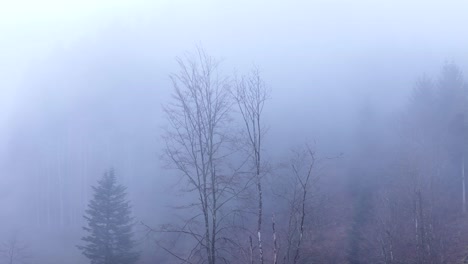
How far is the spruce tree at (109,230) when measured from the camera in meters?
31.3

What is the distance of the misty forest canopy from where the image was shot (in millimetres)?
13023

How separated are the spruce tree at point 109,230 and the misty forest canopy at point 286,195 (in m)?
0.06

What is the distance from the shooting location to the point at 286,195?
28.2 metres

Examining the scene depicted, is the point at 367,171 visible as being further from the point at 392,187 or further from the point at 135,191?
the point at 135,191

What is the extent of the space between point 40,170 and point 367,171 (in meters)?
45.1

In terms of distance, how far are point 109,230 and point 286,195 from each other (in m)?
11.8

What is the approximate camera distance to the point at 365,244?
2977cm

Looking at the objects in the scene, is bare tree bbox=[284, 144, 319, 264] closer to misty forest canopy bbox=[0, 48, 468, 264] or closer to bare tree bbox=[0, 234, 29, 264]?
misty forest canopy bbox=[0, 48, 468, 264]

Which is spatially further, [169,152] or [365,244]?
[365,244]

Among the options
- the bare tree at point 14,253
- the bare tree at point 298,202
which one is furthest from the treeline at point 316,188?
the bare tree at point 14,253

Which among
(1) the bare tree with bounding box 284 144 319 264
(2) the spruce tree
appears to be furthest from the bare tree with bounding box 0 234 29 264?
(1) the bare tree with bounding box 284 144 319 264

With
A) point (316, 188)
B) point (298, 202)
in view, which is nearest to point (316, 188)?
point (316, 188)

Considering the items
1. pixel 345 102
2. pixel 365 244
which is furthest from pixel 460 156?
pixel 345 102

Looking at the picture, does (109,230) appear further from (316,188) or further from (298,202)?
(298,202)
